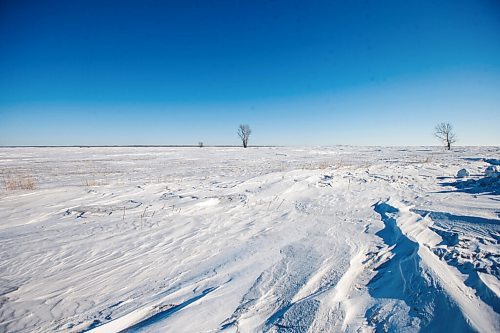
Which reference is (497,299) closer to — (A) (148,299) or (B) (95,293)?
(A) (148,299)

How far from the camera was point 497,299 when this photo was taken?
6.79 ft

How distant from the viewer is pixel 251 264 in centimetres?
334

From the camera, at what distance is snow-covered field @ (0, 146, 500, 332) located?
2236 mm

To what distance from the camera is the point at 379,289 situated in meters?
2.59

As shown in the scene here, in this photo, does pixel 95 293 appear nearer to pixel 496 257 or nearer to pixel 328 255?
pixel 328 255

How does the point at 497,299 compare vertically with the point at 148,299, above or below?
above

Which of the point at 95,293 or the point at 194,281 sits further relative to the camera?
the point at 194,281

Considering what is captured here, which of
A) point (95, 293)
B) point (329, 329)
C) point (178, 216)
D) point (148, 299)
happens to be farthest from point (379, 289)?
point (178, 216)

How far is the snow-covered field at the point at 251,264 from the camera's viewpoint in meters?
2.24

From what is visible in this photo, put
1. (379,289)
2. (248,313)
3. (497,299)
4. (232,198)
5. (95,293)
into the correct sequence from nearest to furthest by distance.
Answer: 1. (497,299)
2. (248,313)
3. (379,289)
4. (95,293)
5. (232,198)

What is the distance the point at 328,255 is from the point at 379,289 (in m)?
0.89

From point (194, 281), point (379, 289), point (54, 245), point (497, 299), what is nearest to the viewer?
point (497, 299)

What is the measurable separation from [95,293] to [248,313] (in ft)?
5.49

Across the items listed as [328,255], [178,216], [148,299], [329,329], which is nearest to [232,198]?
[178,216]
